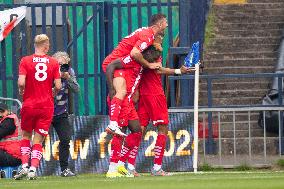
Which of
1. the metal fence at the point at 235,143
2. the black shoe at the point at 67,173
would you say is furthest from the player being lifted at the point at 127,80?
the metal fence at the point at 235,143

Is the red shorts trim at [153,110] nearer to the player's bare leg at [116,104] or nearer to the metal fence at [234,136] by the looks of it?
the player's bare leg at [116,104]

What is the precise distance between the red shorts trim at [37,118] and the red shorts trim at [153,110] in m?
1.52

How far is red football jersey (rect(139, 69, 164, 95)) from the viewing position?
72.2 feet

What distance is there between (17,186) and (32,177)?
242 cm

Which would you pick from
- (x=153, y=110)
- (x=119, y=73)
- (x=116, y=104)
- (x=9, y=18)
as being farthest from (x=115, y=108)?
(x=9, y=18)

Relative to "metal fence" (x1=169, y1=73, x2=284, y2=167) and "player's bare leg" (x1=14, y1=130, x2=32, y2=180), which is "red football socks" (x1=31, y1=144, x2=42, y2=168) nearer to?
"player's bare leg" (x1=14, y1=130, x2=32, y2=180)

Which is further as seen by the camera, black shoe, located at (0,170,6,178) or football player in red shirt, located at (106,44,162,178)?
black shoe, located at (0,170,6,178)

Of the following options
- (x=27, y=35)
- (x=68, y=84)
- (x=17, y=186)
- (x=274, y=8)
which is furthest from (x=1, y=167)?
(x=274, y=8)

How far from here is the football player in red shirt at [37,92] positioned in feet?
69.2

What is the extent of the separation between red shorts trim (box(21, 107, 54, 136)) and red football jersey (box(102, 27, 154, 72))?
4.15 ft

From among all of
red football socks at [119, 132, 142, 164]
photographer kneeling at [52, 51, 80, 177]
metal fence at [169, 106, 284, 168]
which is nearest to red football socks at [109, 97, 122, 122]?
red football socks at [119, 132, 142, 164]

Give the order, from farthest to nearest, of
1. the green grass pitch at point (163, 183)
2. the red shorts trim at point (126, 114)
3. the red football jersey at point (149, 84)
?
1. the red football jersey at point (149, 84)
2. the red shorts trim at point (126, 114)
3. the green grass pitch at point (163, 183)

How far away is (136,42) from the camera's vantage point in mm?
21734

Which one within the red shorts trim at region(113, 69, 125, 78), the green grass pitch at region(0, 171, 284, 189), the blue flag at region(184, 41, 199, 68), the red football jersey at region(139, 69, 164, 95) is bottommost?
the green grass pitch at region(0, 171, 284, 189)
